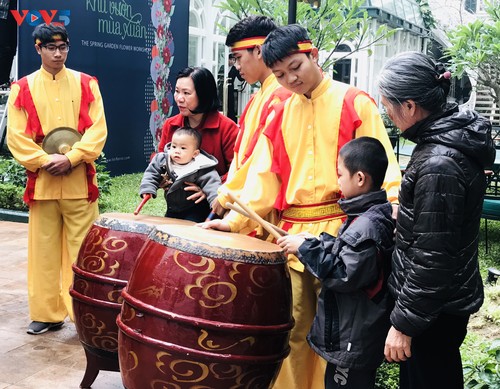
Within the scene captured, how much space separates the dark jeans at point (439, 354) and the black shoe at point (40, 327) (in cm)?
283

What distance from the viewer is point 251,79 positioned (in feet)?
12.4

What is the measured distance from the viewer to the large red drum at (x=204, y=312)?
2.62 meters

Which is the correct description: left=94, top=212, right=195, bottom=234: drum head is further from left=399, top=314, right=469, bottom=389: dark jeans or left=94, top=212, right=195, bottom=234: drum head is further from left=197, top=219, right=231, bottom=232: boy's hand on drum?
left=399, top=314, right=469, bottom=389: dark jeans

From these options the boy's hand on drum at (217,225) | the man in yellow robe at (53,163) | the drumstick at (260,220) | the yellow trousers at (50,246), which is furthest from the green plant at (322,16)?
the drumstick at (260,220)

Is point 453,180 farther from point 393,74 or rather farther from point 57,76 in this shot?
point 57,76

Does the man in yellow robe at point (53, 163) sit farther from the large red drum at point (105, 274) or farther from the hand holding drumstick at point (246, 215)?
the hand holding drumstick at point (246, 215)

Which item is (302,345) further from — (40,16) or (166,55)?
(166,55)

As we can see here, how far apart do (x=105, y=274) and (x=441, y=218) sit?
5.70 feet

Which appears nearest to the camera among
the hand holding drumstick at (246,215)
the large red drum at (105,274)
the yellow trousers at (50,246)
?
the hand holding drumstick at (246,215)

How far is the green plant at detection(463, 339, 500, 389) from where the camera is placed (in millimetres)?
3215

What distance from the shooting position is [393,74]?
2400 mm

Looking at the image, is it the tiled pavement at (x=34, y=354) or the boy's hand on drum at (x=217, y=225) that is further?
the tiled pavement at (x=34, y=354)

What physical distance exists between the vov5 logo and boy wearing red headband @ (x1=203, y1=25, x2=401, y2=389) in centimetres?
660

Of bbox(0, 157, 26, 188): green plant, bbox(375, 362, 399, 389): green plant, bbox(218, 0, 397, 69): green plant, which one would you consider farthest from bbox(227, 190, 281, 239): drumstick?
bbox(0, 157, 26, 188): green plant
